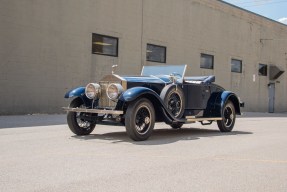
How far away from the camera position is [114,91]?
345 inches

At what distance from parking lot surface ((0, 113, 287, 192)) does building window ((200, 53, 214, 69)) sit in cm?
1595

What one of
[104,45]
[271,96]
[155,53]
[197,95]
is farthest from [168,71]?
[271,96]

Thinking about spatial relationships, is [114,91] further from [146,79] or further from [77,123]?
[77,123]

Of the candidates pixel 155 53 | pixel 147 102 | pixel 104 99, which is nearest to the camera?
pixel 147 102

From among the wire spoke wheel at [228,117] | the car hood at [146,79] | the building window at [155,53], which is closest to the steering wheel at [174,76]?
the car hood at [146,79]

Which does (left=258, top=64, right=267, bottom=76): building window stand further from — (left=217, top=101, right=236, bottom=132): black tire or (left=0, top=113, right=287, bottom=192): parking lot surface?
(left=0, top=113, right=287, bottom=192): parking lot surface

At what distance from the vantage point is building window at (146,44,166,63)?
21166 millimetres

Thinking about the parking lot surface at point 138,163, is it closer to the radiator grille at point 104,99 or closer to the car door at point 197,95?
the radiator grille at point 104,99

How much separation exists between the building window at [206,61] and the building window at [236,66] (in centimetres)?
263

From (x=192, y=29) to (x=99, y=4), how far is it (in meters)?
7.45

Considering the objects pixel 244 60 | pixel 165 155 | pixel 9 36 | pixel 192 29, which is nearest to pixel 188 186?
pixel 165 155

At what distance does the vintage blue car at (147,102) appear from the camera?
859cm

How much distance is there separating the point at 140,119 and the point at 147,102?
38 centimetres

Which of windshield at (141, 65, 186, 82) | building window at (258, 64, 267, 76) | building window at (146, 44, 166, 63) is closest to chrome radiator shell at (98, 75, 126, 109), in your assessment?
windshield at (141, 65, 186, 82)
